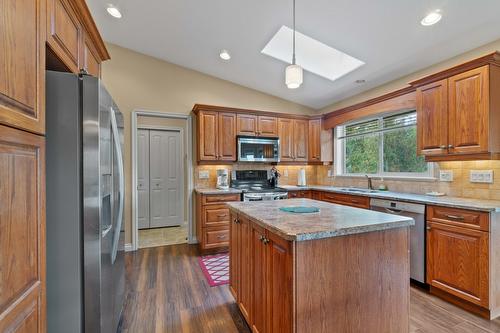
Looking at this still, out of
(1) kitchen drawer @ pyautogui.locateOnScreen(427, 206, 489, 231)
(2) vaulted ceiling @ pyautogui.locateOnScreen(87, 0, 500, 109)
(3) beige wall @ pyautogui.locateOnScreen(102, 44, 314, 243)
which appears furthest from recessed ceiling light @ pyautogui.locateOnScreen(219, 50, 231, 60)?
(1) kitchen drawer @ pyautogui.locateOnScreen(427, 206, 489, 231)

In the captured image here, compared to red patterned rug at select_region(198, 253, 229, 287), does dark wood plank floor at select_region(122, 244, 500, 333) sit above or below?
above

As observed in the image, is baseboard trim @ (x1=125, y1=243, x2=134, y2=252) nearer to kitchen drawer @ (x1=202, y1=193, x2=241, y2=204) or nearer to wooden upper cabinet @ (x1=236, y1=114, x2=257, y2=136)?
kitchen drawer @ (x1=202, y1=193, x2=241, y2=204)

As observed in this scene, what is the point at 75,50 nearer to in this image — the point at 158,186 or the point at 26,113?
the point at 26,113

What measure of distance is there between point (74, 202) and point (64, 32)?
984 millimetres

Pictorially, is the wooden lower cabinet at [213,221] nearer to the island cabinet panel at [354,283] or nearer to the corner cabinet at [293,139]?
the corner cabinet at [293,139]

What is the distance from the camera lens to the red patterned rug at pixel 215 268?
8.81 ft

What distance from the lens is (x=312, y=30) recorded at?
8.88ft

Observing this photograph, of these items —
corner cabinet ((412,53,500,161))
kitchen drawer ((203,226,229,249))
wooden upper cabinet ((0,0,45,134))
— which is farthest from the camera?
kitchen drawer ((203,226,229,249))

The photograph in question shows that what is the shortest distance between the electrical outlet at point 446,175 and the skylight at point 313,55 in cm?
167

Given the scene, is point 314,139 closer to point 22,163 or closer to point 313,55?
point 313,55

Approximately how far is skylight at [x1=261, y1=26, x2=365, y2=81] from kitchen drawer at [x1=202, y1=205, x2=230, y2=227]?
7.68 ft

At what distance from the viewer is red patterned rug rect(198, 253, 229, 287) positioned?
2.69 m

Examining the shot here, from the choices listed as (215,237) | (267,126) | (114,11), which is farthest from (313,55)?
(215,237)

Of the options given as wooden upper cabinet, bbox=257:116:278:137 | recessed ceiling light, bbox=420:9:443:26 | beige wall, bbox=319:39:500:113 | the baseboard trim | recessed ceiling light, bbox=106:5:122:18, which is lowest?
the baseboard trim
